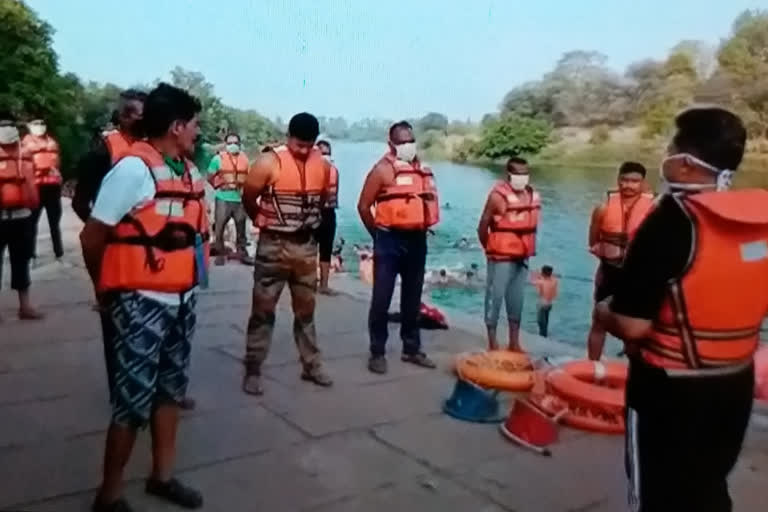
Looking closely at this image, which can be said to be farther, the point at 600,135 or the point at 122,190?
the point at 600,135

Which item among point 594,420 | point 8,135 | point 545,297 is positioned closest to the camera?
point 594,420

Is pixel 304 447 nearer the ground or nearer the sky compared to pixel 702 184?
nearer the ground

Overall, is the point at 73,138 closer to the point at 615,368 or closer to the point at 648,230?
the point at 615,368

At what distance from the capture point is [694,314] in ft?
7.70

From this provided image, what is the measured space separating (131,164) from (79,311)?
15.6ft

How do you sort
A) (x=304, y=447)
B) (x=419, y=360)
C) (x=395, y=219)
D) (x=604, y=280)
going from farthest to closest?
(x=419, y=360) → (x=604, y=280) → (x=395, y=219) → (x=304, y=447)

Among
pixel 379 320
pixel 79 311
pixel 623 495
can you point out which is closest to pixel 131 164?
pixel 623 495

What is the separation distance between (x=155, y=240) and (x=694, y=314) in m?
1.85

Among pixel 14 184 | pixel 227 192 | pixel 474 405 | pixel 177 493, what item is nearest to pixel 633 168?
pixel 474 405

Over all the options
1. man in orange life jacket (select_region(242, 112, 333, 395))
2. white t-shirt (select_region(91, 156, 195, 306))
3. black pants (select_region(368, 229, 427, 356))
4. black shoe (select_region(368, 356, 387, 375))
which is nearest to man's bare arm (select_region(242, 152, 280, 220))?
man in orange life jacket (select_region(242, 112, 333, 395))

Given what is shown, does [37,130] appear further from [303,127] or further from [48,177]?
[303,127]

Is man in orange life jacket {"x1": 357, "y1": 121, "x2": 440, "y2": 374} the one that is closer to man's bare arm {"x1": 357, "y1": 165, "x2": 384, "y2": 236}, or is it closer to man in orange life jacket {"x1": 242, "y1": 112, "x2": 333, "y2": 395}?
man's bare arm {"x1": 357, "y1": 165, "x2": 384, "y2": 236}

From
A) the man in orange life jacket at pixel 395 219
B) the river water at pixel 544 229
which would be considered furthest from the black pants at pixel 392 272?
the river water at pixel 544 229

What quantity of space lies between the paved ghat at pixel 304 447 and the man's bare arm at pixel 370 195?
999 mm
